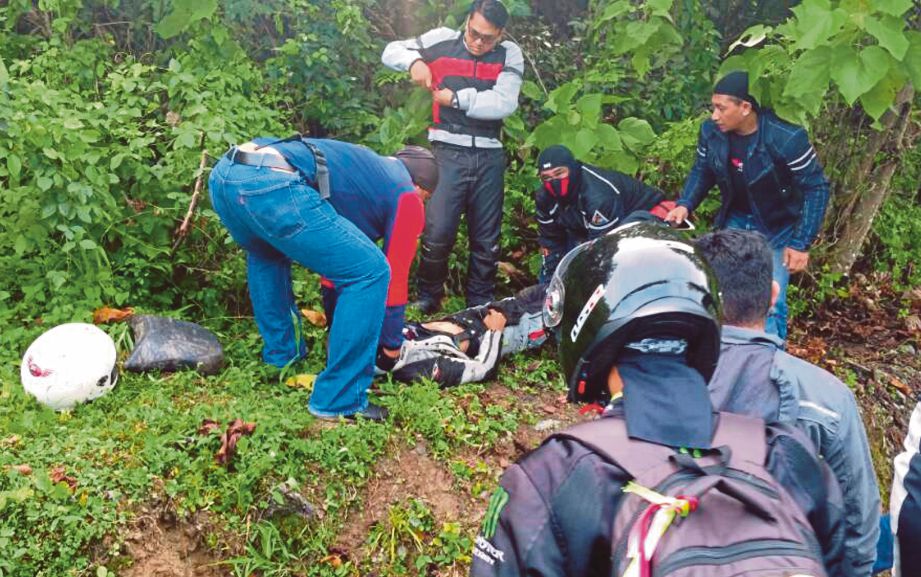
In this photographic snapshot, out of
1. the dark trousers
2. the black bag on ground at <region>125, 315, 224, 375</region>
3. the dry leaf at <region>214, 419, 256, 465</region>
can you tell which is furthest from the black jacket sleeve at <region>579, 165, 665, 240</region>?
the dry leaf at <region>214, 419, 256, 465</region>

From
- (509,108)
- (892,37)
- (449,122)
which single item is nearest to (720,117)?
(892,37)

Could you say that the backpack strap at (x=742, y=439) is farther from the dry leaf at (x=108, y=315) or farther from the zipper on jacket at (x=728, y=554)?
the dry leaf at (x=108, y=315)

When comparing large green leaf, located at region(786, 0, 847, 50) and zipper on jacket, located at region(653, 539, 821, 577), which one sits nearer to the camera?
zipper on jacket, located at region(653, 539, 821, 577)

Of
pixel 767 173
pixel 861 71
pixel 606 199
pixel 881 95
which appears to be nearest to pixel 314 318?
pixel 606 199

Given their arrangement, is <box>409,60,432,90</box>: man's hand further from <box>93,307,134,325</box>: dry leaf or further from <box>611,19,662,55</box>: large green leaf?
<box>93,307,134,325</box>: dry leaf

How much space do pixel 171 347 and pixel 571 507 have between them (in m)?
3.55

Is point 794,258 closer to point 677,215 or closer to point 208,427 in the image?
point 677,215

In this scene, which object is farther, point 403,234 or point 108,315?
point 108,315

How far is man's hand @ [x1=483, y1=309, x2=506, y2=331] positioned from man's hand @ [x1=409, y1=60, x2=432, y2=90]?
5.66ft

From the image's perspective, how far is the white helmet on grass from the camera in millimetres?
3777

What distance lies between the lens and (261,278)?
14.1 feet

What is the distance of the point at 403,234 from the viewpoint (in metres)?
4.03

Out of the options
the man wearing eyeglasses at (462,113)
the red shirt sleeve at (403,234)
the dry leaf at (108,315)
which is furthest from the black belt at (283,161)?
the man wearing eyeglasses at (462,113)

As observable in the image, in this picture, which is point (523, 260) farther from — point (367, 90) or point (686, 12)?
point (686, 12)
